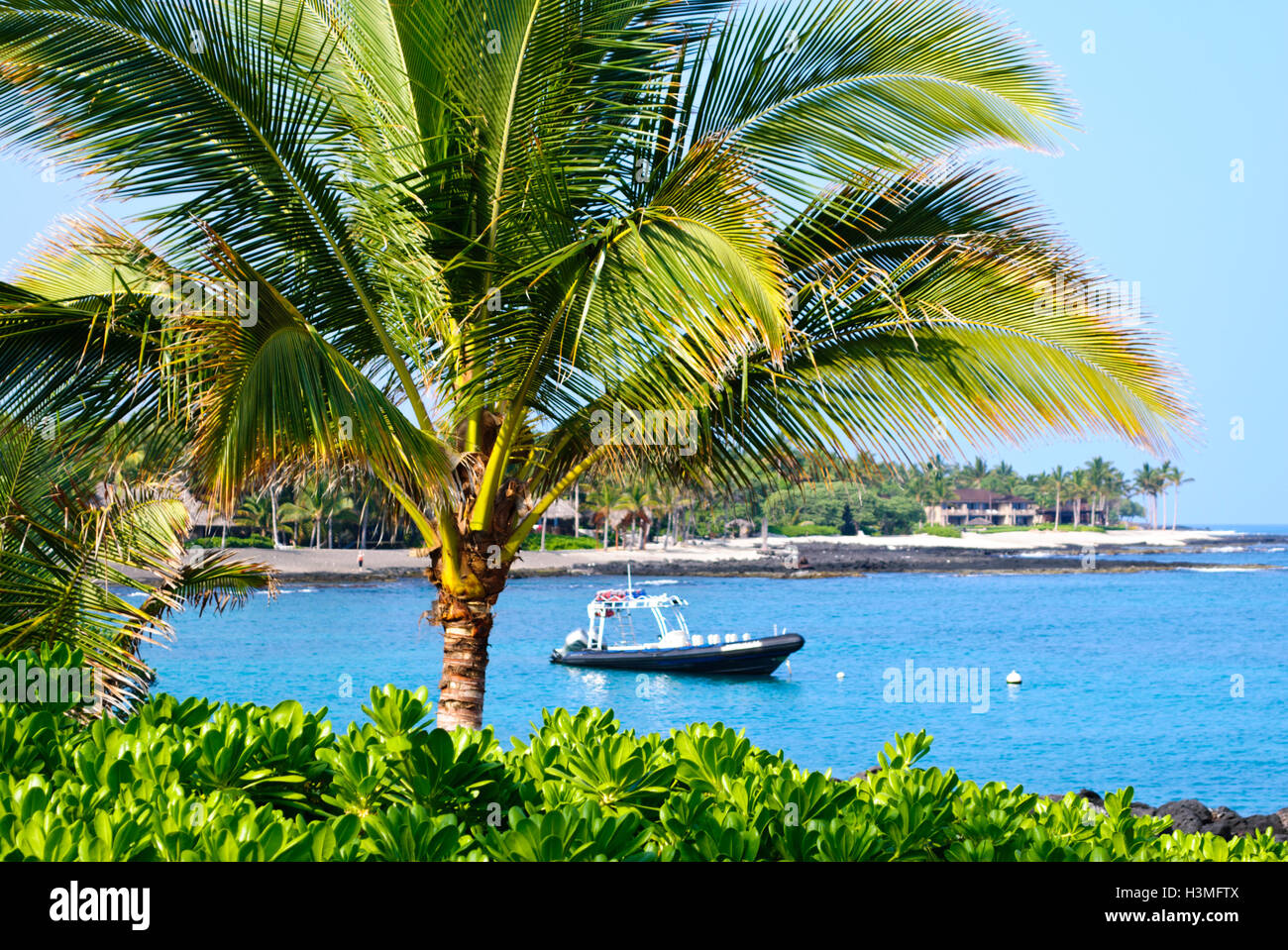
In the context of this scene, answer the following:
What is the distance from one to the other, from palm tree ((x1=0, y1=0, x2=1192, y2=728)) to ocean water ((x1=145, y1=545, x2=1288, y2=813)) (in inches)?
300

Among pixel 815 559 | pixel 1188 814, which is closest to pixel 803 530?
pixel 815 559

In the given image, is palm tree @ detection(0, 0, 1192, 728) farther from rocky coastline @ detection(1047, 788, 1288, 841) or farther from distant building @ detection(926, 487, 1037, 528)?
distant building @ detection(926, 487, 1037, 528)

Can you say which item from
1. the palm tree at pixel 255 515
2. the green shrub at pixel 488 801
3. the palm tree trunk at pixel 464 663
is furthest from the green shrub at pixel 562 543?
the green shrub at pixel 488 801

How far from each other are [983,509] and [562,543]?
98609 millimetres

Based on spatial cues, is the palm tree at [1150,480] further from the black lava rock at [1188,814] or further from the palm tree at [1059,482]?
the black lava rock at [1188,814]

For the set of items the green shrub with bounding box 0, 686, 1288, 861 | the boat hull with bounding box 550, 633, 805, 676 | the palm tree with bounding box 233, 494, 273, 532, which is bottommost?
the boat hull with bounding box 550, 633, 805, 676

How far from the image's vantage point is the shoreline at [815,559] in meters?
71.4

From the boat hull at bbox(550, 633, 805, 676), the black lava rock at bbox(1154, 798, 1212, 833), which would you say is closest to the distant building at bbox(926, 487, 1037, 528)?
the boat hull at bbox(550, 633, 805, 676)

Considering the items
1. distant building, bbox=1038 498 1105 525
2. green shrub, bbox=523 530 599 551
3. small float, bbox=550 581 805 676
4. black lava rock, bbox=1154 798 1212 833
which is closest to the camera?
black lava rock, bbox=1154 798 1212 833

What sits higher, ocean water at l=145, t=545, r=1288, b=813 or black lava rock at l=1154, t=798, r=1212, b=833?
black lava rock at l=1154, t=798, r=1212, b=833

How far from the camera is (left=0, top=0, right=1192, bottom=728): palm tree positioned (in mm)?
5406

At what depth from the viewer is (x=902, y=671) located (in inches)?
1678

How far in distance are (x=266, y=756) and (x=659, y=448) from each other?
4.18 m
